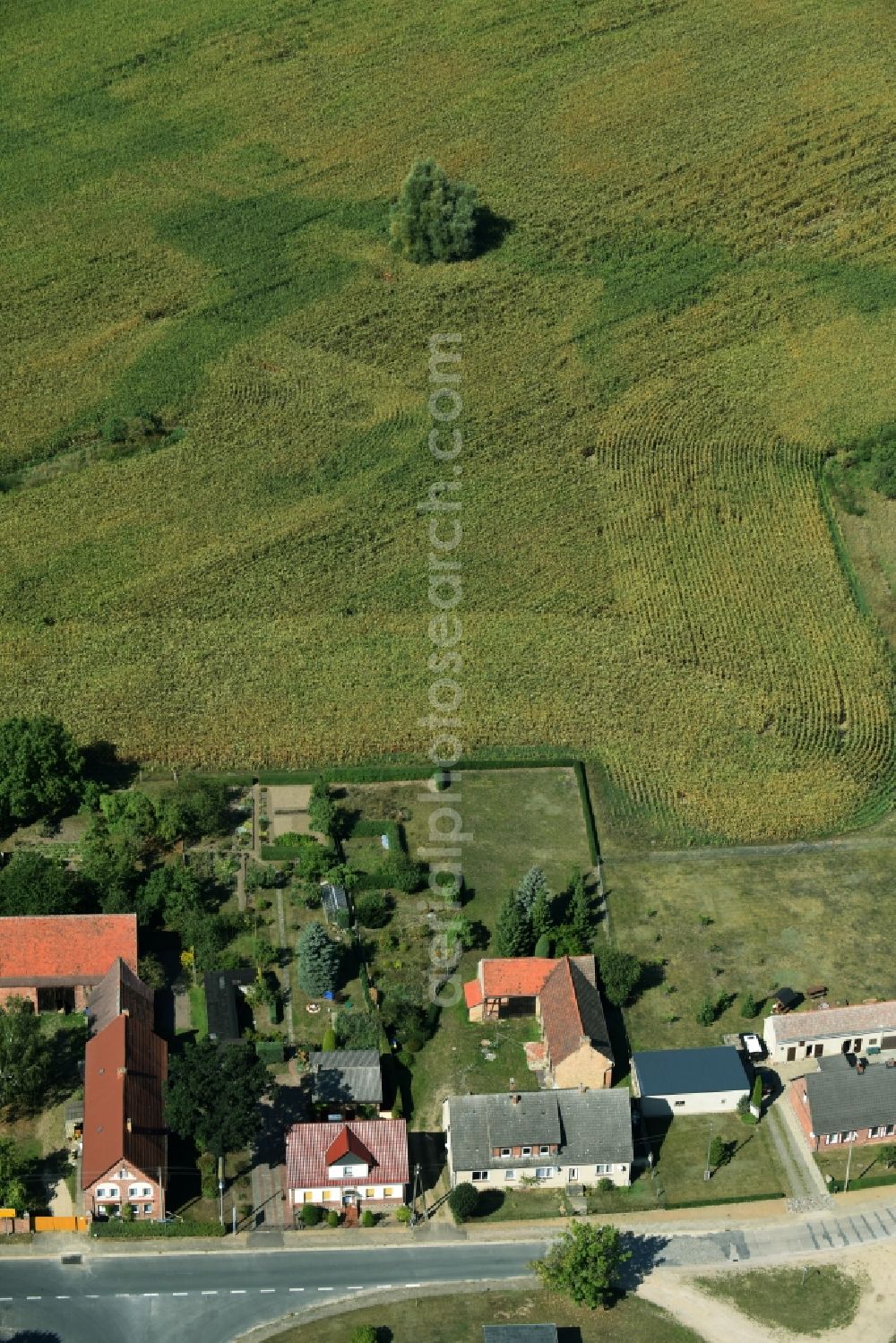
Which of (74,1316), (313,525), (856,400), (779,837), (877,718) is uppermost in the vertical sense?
(856,400)

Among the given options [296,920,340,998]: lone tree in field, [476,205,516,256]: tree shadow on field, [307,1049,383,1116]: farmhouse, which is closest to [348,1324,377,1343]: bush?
[307,1049,383,1116]: farmhouse

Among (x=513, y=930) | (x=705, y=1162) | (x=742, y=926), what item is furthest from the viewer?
(x=742, y=926)

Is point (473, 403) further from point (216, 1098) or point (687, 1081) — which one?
point (216, 1098)

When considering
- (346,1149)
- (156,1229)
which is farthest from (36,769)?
(346,1149)

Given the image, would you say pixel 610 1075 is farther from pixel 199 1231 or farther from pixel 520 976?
pixel 199 1231

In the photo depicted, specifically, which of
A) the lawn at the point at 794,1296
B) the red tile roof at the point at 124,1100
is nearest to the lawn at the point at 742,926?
the lawn at the point at 794,1296

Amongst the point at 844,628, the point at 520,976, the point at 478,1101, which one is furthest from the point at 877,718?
the point at 478,1101

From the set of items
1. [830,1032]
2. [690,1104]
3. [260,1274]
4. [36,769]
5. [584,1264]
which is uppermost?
[36,769]

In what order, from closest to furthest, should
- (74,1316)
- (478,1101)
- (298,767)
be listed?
(74,1316), (478,1101), (298,767)
